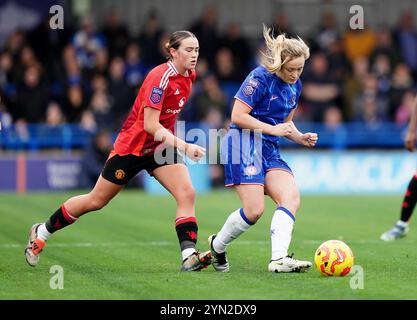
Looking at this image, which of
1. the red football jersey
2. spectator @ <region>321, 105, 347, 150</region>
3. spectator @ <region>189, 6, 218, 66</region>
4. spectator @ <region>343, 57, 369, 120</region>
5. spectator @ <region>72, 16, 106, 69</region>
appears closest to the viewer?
the red football jersey

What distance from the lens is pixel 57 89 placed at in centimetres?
2155

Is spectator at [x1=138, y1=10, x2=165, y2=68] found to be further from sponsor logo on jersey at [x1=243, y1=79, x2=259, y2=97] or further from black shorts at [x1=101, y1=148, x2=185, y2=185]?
sponsor logo on jersey at [x1=243, y1=79, x2=259, y2=97]

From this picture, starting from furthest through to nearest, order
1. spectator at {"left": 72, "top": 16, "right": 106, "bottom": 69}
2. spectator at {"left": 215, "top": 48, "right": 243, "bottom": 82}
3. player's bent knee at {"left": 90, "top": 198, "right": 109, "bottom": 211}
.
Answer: spectator at {"left": 215, "top": 48, "right": 243, "bottom": 82} → spectator at {"left": 72, "top": 16, "right": 106, "bottom": 69} → player's bent knee at {"left": 90, "top": 198, "right": 109, "bottom": 211}

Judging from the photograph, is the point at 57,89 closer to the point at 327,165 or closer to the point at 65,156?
the point at 65,156

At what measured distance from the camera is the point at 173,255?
1059cm

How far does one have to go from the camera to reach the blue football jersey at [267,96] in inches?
356

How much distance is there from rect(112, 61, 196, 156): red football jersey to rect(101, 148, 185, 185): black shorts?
0.05m

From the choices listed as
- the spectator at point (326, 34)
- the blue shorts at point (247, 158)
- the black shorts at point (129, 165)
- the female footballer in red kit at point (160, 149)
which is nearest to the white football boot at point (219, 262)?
the female footballer in red kit at point (160, 149)

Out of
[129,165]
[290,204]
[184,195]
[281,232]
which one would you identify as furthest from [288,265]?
[129,165]

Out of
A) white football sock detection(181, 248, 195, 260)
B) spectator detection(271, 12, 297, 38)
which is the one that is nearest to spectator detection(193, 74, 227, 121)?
spectator detection(271, 12, 297, 38)

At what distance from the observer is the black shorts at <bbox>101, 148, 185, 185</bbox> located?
9273 millimetres

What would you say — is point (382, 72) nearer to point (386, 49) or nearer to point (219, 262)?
point (386, 49)
